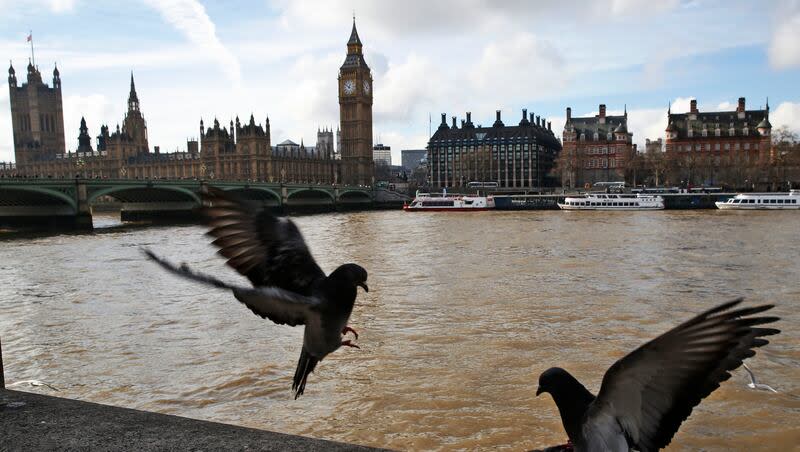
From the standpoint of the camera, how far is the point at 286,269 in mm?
2475

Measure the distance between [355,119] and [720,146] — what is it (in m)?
51.9

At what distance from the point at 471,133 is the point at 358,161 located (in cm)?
1833

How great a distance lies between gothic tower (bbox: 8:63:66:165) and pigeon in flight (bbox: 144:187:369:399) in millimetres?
124271

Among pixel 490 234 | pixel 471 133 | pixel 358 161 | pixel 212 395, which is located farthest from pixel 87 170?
pixel 212 395

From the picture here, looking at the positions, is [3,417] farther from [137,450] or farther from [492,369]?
[492,369]

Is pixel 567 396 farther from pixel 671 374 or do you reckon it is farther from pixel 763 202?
pixel 763 202

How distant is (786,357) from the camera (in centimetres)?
795

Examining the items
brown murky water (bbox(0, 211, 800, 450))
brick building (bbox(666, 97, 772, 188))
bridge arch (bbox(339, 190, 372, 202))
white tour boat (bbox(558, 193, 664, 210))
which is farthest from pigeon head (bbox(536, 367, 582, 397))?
brick building (bbox(666, 97, 772, 188))

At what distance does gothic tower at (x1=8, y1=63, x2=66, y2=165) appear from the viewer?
112m

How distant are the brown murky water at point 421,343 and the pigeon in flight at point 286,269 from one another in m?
0.74

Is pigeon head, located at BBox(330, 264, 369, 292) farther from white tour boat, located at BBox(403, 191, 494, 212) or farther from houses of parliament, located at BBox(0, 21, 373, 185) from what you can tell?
houses of parliament, located at BBox(0, 21, 373, 185)

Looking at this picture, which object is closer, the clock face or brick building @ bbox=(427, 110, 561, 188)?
brick building @ bbox=(427, 110, 561, 188)

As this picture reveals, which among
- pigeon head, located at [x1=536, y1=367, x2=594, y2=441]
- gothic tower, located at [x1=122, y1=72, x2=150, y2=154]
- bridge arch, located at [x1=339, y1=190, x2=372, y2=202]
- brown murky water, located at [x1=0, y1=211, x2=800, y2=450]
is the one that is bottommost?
brown murky water, located at [x1=0, y1=211, x2=800, y2=450]

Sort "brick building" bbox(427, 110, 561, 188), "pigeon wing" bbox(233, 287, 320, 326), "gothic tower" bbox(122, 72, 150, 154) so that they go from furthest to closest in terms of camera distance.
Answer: "gothic tower" bbox(122, 72, 150, 154) < "brick building" bbox(427, 110, 561, 188) < "pigeon wing" bbox(233, 287, 320, 326)
